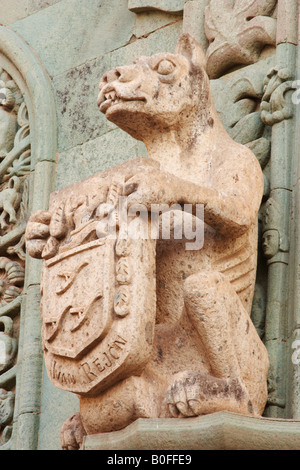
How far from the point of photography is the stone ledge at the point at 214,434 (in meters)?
3.04

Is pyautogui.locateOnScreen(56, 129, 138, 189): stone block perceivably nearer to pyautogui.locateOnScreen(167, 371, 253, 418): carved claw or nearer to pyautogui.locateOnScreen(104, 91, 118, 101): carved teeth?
pyautogui.locateOnScreen(104, 91, 118, 101): carved teeth

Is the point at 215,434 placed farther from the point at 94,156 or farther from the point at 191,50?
the point at 94,156

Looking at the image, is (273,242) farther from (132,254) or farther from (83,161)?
(83,161)

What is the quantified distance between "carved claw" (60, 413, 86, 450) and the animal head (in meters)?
0.95

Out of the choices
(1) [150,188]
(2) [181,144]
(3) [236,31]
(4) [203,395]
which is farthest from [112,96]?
(4) [203,395]

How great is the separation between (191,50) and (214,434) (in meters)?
1.32

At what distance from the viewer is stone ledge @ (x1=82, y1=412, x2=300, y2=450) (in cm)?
304

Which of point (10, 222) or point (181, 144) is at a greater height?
point (10, 222)

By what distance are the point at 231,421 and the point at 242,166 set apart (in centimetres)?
88

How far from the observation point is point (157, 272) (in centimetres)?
349

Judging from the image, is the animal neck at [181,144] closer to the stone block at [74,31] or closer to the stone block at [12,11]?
the stone block at [74,31]

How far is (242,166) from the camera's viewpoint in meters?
3.53
